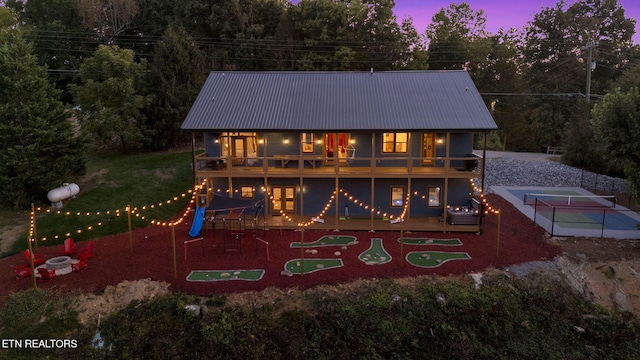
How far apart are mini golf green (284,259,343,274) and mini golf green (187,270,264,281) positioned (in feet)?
3.92

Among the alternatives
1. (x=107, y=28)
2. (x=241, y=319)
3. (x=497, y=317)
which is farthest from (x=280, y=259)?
(x=107, y=28)

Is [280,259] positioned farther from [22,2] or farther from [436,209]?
[22,2]

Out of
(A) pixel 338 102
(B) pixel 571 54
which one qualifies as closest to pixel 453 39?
(B) pixel 571 54

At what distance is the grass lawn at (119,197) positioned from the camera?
811 inches

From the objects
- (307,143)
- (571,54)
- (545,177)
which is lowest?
(545,177)

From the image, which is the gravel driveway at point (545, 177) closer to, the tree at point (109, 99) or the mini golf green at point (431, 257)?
the mini golf green at point (431, 257)

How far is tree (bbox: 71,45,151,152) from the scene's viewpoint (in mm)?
28672

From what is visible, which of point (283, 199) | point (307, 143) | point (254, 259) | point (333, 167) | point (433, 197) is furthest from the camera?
point (307, 143)

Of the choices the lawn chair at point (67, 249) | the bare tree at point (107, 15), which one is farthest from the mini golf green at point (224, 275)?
the bare tree at point (107, 15)

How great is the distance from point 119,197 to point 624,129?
87.4 feet

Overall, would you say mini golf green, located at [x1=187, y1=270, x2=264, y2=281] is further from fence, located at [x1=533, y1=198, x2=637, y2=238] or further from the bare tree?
the bare tree

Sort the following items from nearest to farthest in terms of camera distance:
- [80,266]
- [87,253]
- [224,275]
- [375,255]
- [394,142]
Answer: [224,275] → [80,266] → [87,253] → [375,255] → [394,142]

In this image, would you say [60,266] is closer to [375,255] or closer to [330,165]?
[375,255]

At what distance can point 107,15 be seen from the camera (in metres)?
43.3
